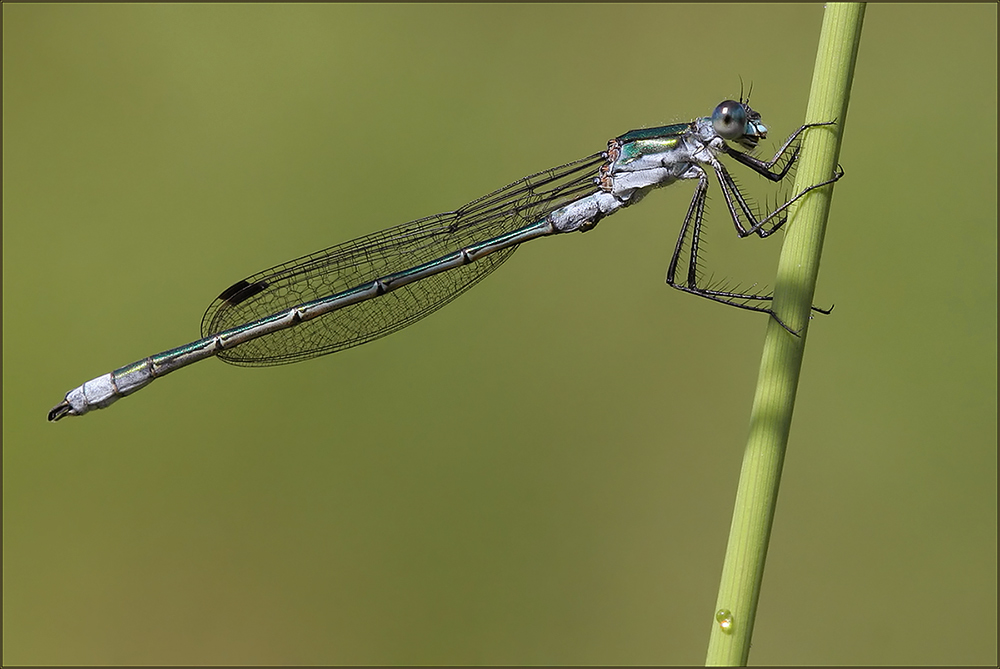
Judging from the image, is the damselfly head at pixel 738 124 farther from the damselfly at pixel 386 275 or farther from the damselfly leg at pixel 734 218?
the damselfly at pixel 386 275

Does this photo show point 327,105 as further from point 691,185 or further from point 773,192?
point 773,192

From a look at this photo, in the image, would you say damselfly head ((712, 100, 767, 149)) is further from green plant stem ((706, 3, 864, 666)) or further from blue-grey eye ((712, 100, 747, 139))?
green plant stem ((706, 3, 864, 666))

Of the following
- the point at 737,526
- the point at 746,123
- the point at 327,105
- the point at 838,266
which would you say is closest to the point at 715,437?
the point at 838,266

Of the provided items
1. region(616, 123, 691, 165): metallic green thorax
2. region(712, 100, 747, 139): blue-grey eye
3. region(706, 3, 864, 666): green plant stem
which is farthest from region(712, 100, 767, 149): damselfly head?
region(706, 3, 864, 666): green plant stem

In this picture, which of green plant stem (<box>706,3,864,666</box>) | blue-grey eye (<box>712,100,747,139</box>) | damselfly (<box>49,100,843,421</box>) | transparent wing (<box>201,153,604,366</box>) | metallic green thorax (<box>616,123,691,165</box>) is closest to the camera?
green plant stem (<box>706,3,864,666</box>)

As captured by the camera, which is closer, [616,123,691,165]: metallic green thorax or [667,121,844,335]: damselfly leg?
[667,121,844,335]: damselfly leg
